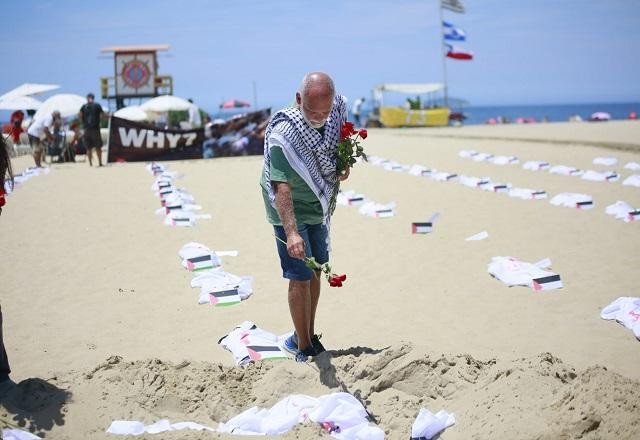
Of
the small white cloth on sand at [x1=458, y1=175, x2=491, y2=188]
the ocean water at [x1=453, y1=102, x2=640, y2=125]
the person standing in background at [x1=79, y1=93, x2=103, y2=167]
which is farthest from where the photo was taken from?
the ocean water at [x1=453, y1=102, x2=640, y2=125]

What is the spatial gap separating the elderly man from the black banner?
14.5m

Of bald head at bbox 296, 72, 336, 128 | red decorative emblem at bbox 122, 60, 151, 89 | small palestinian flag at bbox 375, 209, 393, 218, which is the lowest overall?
small palestinian flag at bbox 375, 209, 393, 218

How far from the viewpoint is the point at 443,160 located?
16.0 meters

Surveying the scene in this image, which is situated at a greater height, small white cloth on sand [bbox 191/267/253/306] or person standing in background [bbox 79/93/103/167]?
person standing in background [bbox 79/93/103/167]

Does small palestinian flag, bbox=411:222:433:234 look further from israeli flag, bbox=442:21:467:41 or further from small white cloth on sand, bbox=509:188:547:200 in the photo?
israeli flag, bbox=442:21:467:41

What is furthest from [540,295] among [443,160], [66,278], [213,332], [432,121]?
[432,121]

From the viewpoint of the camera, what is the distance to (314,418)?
314 centimetres

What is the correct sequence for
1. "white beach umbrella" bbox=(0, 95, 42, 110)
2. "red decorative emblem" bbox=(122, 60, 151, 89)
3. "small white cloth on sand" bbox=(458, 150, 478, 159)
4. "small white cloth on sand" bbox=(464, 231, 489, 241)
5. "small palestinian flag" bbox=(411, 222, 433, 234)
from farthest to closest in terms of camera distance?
"red decorative emblem" bbox=(122, 60, 151, 89), "white beach umbrella" bbox=(0, 95, 42, 110), "small white cloth on sand" bbox=(458, 150, 478, 159), "small palestinian flag" bbox=(411, 222, 433, 234), "small white cloth on sand" bbox=(464, 231, 489, 241)

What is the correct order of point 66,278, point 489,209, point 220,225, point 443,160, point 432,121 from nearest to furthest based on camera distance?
point 66,278, point 220,225, point 489,209, point 443,160, point 432,121

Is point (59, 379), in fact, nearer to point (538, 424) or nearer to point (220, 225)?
point (538, 424)

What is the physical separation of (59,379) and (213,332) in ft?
4.17

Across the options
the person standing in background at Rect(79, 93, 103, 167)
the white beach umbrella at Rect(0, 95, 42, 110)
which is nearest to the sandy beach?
the person standing in background at Rect(79, 93, 103, 167)

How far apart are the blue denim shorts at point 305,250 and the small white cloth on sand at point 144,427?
39.8 inches

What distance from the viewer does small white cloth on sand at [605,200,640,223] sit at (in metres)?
8.04
